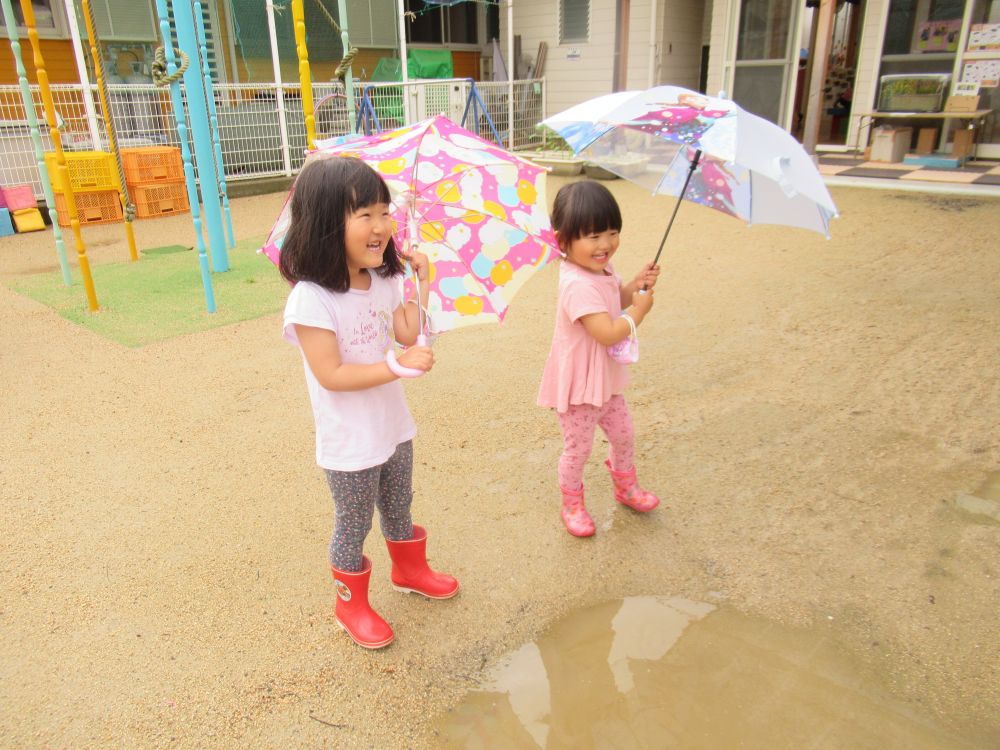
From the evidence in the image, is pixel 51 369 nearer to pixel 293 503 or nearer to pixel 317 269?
pixel 293 503

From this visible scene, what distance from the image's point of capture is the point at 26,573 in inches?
96.6

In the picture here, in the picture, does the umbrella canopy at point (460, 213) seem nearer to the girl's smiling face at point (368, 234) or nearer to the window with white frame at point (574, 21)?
the girl's smiling face at point (368, 234)

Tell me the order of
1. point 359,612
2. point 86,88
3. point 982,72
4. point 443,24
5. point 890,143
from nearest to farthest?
point 359,612
point 86,88
point 982,72
point 890,143
point 443,24

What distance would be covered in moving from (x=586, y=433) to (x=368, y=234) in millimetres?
1119

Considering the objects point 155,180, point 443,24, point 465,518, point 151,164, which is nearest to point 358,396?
point 465,518

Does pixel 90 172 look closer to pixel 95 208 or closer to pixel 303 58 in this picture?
pixel 95 208

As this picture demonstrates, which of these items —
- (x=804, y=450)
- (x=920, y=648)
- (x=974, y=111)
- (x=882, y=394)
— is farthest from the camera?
(x=974, y=111)

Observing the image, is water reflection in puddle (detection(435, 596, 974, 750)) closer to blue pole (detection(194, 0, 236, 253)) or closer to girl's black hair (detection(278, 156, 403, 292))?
girl's black hair (detection(278, 156, 403, 292))

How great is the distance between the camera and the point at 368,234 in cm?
174

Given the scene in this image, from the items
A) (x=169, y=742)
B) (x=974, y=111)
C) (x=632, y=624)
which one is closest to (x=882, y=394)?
(x=632, y=624)

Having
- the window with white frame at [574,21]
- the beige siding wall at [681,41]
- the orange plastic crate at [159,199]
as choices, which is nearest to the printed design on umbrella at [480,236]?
the orange plastic crate at [159,199]

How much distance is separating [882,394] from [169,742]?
3.35m

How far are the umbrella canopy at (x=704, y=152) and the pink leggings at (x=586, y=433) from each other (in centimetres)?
81

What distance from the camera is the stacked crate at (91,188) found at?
750 cm
